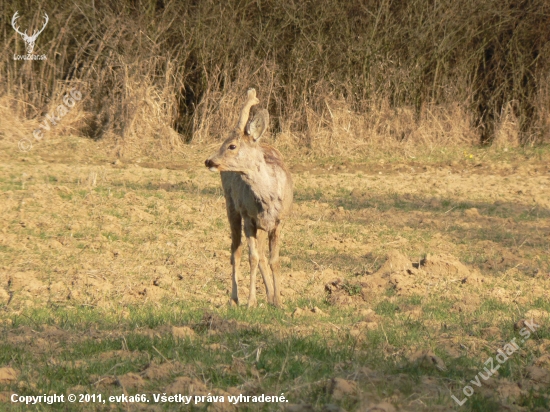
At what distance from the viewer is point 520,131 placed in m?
20.4

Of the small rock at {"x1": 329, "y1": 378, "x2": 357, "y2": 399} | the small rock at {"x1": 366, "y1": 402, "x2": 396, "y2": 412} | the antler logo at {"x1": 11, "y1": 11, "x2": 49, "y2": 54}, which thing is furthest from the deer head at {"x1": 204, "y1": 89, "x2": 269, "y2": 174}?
the antler logo at {"x1": 11, "y1": 11, "x2": 49, "y2": 54}

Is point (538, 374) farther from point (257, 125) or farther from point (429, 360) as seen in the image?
point (257, 125)

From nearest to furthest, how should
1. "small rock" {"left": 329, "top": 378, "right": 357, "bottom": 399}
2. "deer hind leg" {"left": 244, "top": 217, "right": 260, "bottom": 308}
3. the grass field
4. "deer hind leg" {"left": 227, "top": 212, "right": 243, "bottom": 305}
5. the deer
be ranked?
"small rock" {"left": 329, "top": 378, "right": 357, "bottom": 399}
the grass field
the deer
"deer hind leg" {"left": 244, "top": 217, "right": 260, "bottom": 308}
"deer hind leg" {"left": 227, "top": 212, "right": 243, "bottom": 305}

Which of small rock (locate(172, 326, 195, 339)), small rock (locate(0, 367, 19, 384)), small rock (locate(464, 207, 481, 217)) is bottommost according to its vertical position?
small rock (locate(0, 367, 19, 384))

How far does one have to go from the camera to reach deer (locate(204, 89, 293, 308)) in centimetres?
782

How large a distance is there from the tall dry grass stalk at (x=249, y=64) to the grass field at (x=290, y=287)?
1.40 metres

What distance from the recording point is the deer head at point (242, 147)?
25.4 feet

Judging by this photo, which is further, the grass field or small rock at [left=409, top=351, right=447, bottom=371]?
small rock at [left=409, top=351, right=447, bottom=371]

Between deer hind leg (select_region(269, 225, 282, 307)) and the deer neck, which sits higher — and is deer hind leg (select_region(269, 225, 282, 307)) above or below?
below

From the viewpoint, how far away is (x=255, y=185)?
26.0 ft

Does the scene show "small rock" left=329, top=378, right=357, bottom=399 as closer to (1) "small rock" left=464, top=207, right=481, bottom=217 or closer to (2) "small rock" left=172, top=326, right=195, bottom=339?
(2) "small rock" left=172, top=326, right=195, bottom=339

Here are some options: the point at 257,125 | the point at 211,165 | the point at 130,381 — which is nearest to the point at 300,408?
the point at 130,381

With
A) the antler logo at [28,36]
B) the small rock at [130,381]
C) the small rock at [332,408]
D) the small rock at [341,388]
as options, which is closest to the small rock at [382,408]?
the small rock at [332,408]

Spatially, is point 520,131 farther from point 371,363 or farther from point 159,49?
point 371,363
